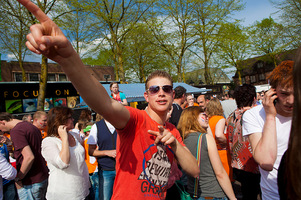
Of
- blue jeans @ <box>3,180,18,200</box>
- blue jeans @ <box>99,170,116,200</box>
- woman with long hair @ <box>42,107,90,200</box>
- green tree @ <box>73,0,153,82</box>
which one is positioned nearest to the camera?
woman with long hair @ <box>42,107,90,200</box>

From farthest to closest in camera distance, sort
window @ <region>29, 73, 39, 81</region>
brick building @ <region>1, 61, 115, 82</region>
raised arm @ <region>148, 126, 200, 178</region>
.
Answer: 1. window @ <region>29, 73, 39, 81</region>
2. brick building @ <region>1, 61, 115, 82</region>
3. raised arm @ <region>148, 126, 200, 178</region>

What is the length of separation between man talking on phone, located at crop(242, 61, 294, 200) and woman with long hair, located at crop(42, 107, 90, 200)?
2248 mm

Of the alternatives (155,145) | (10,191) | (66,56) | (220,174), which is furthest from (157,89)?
(10,191)

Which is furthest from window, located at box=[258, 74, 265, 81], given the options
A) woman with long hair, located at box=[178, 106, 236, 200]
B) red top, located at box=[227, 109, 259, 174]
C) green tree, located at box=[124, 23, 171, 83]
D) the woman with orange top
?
woman with long hair, located at box=[178, 106, 236, 200]

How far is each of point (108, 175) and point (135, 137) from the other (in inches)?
97.1

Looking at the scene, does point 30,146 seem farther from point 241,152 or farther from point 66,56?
point 241,152

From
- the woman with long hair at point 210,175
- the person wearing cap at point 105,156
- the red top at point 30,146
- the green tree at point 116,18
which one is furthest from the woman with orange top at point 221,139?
the green tree at point 116,18

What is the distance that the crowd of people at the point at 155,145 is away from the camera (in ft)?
3.49

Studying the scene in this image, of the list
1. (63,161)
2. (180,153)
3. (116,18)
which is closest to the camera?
(180,153)

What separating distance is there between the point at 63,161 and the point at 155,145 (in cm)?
162

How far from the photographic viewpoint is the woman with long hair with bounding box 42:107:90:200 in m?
2.78

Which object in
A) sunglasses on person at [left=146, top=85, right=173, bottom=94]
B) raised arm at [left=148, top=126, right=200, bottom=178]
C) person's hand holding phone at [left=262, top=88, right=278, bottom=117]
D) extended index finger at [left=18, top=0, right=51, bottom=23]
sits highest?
extended index finger at [left=18, top=0, right=51, bottom=23]

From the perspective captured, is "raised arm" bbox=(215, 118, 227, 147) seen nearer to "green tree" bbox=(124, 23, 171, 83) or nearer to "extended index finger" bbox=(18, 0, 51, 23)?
"extended index finger" bbox=(18, 0, 51, 23)

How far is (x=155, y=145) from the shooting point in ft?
5.60
